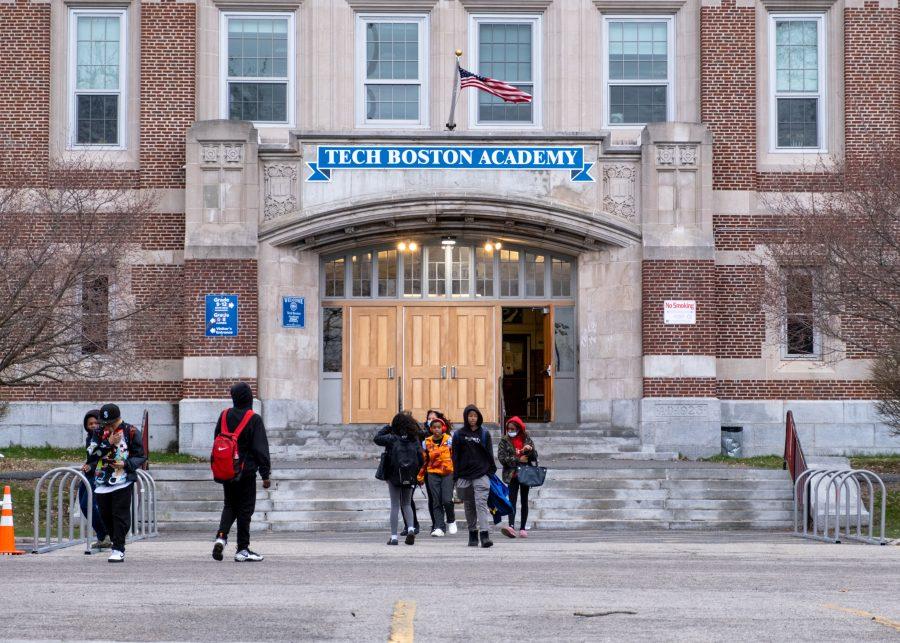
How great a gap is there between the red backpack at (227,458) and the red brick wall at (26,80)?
533 inches

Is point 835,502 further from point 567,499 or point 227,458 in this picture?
point 227,458

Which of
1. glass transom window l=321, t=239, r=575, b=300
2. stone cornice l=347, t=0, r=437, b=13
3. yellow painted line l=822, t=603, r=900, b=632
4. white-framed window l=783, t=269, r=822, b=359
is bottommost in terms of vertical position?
yellow painted line l=822, t=603, r=900, b=632

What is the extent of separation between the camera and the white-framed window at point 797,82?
26.6 metres

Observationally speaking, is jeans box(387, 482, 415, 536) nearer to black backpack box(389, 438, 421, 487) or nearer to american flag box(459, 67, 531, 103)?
black backpack box(389, 438, 421, 487)

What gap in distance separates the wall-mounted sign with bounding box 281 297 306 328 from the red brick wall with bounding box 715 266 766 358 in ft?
24.0

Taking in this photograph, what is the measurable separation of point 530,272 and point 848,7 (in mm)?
7420

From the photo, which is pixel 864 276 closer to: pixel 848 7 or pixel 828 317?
pixel 828 317

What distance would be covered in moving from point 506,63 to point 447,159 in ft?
8.17

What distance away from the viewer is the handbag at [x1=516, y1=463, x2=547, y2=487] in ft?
59.3

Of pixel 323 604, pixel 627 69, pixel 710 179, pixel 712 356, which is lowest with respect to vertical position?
pixel 323 604

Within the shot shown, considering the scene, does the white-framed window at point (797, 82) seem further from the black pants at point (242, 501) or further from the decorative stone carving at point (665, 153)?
the black pants at point (242, 501)

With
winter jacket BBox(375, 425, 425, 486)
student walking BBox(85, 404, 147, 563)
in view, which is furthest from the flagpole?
student walking BBox(85, 404, 147, 563)

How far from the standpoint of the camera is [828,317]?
2372 centimetres

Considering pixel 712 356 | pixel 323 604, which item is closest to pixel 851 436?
pixel 712 356
